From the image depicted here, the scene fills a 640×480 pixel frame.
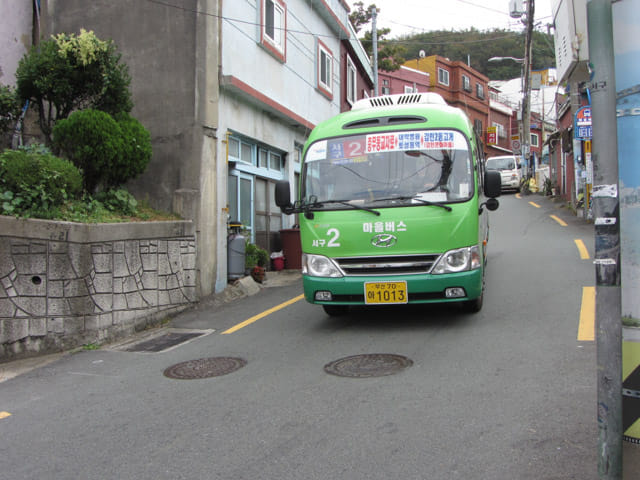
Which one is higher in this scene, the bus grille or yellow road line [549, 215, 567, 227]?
yellow road line [549, 215, 567, 227]

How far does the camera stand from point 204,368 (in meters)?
5.81

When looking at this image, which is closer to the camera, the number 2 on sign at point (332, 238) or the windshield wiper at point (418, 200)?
the windshield wiper at point (418, 200)

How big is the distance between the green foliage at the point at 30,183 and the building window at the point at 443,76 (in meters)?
41.3

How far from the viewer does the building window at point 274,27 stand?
40.6ft

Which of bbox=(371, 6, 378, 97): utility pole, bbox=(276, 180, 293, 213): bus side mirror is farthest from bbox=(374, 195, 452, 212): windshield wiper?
bbox=(371, 6, 378, 97): utility pole

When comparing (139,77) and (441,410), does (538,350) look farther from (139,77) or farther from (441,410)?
(139,77)

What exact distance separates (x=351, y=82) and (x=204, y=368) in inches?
667

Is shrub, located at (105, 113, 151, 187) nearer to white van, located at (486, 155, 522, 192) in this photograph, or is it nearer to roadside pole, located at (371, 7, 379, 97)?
roadside pole, located at (371, 7, 379, 97)

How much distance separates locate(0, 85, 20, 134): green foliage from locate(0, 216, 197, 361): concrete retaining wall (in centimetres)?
326

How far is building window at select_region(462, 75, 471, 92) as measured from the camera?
151ft

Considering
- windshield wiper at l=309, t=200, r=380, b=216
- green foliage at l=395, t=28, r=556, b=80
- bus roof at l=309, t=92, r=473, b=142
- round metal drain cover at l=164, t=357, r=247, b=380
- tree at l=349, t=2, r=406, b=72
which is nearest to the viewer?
round metal drain cover at l=164, t=357, r=247, b=380

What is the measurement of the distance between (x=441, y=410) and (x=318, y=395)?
107 centimetres

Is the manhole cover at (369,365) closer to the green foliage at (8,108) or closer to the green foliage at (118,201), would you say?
the green foliage at (118,201)

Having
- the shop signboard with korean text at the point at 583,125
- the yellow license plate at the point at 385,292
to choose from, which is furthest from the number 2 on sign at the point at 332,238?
the shop signboard with korean text at the point at 583,125
